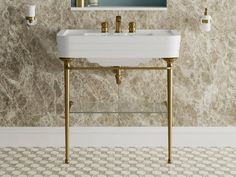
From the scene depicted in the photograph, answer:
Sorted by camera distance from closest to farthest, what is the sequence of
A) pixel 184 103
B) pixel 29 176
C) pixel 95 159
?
pixel 29 176, pixel 95 159, pixel 184 103

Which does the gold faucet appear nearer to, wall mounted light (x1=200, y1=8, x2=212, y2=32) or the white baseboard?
wall mounted light (x1=200, y1=8, x2=212, y2=32)

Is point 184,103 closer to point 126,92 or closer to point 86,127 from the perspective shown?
point 126,92

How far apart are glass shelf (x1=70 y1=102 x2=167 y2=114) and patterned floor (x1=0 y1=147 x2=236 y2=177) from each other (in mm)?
337

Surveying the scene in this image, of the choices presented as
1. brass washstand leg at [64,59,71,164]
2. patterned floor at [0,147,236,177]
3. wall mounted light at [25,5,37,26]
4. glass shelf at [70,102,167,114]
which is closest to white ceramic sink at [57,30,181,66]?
brass washstand leg at [64,59,71,164]

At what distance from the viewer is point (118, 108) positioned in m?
3.91

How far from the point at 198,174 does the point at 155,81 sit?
0.88 metres

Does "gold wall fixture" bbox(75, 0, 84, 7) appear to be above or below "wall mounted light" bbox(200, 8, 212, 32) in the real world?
above

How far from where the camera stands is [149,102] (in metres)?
4.03

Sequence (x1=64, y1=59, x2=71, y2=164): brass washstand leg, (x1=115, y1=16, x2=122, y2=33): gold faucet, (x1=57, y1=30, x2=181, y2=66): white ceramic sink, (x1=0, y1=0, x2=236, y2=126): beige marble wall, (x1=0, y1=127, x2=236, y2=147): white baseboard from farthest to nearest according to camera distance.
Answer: (x1=0, y1=127, x2=236, y2=147): white baseboard → (x1=0, y1=0, x2=236, y2=126): beige marble wall → (x1=115, y1=16, x2=122, y2=33): gold faucet → (x1=64, y1=59, x2=71, y2=164): brass washstand leg → (x1=57, y1=30, x2=181, y2=66): white ceramic sink

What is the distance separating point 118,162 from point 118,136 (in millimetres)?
410

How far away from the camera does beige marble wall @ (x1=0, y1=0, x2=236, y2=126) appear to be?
394 cm

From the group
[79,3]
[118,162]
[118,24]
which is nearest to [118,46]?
[118,24]

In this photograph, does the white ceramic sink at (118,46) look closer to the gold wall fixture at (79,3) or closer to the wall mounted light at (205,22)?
the wall mounted light at (205,22)

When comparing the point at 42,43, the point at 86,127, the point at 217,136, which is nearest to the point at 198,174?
the point at 217,136
